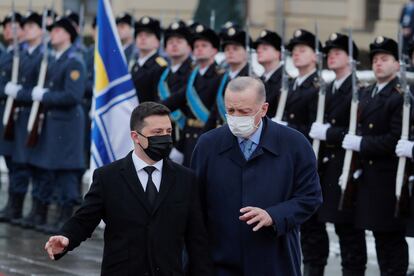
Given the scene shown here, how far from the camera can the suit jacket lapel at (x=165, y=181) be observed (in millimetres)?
7332

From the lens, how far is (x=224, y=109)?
11.9 m

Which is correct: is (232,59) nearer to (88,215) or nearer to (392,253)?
(392,253)

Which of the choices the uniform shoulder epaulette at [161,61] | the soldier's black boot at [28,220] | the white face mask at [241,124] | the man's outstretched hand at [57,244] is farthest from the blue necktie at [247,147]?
the soldier's black boot at [28,220]

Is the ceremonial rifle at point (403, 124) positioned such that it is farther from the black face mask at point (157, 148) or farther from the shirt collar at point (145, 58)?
the shirt collar at point (145, 58)

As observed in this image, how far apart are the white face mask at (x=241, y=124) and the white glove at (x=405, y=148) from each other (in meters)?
2.89

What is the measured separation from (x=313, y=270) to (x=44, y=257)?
2207 millimetres

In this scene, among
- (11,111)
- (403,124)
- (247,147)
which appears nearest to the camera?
(247,147)

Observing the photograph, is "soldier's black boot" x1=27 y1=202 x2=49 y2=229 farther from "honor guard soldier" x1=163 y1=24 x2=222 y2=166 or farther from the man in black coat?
the man in black coat

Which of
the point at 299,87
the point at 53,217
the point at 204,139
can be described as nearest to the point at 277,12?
the point at 53,217

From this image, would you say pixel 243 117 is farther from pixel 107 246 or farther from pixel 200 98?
pixel 200 98

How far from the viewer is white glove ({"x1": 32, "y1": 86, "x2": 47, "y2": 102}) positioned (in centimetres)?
1333

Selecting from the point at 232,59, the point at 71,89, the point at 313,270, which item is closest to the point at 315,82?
the point at 232,59

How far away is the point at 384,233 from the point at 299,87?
51.7 inches

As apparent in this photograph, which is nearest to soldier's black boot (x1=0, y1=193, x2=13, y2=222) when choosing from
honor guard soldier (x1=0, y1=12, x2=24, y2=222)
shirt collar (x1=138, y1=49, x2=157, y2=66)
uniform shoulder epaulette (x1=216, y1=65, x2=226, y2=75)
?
honor guard soldier (x1=0, y1=12, x2=24, y2=222)
